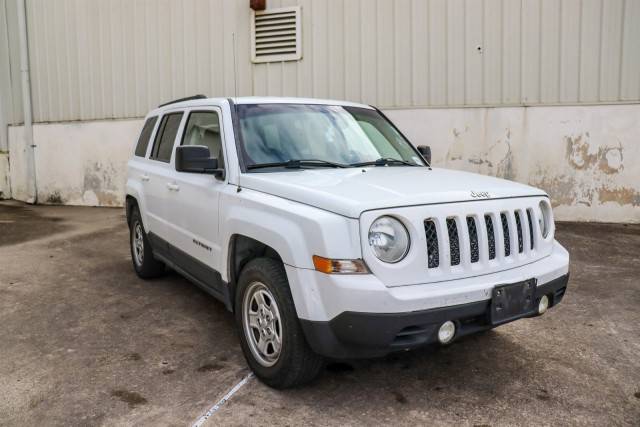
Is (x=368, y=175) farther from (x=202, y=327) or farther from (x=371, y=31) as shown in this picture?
(x=371, y=31)

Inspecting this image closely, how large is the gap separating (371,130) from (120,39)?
864 cm

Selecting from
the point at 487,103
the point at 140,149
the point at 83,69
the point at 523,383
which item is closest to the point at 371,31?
the point at 487,103

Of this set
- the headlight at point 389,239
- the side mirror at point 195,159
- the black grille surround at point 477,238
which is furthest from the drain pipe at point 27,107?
the black grille surround at point 477,238

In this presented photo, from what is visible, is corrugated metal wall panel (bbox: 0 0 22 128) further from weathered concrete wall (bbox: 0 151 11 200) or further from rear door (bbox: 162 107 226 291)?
rear door (bbox: 162 107 226 291)

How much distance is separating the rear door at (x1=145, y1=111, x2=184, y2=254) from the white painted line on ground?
1.84m

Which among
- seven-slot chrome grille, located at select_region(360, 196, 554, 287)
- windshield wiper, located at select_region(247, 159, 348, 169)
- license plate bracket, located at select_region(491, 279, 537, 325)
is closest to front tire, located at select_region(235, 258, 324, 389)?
seven-slot chrome grille, located at select_region(360, 196, 554, 287)

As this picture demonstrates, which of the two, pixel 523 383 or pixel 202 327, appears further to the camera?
pixel 202 327

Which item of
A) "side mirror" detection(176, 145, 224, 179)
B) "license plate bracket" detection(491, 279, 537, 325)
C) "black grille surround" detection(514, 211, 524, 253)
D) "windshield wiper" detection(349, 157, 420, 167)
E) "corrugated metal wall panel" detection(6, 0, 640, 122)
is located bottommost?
"license plate bracket" detection(491, 279, 537, 325)

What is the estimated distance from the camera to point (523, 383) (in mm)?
3436

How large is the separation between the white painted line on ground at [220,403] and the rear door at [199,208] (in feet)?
2.53

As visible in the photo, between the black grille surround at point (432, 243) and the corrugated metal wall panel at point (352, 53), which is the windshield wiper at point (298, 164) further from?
the corrugated metal wall panel at point (352, 53)

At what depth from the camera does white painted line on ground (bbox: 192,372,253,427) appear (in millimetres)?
3018

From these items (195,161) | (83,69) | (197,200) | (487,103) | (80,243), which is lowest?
(80,243)

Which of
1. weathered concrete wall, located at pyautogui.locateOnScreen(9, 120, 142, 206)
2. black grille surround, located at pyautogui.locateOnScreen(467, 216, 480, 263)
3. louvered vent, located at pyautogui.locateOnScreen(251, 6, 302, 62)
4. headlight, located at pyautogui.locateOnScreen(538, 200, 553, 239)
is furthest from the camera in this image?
weathered concrete wall, located at pyautogui.locateOnScreen(9, 120, 142, 206)
